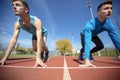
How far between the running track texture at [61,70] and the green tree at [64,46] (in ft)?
0.17

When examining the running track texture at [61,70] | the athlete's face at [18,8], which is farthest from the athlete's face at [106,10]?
the athlete's face at [18,8]

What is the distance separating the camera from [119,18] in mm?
1523

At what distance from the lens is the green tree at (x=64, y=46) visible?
4.59 ft

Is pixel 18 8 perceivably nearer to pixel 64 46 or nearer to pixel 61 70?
pixel 64 46

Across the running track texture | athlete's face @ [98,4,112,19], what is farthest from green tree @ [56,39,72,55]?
athlete's face @ [98,4,112,19]

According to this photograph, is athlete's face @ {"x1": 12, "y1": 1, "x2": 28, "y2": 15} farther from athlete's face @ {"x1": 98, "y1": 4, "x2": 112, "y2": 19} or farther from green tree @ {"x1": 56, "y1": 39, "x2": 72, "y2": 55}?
athlete's face @ {"x1": 98, "y1": 4, "x2": 112, "y2": 19}

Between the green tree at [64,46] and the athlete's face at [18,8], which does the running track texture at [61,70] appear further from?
the athlete's face at [18,8]

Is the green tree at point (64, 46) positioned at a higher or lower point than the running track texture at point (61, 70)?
higher

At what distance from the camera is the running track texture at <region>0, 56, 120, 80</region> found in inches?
53.4

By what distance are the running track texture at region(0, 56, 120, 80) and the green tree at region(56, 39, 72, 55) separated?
53 mm

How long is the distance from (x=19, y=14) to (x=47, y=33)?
254 mm

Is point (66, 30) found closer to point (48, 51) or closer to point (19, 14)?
point (48, 51)

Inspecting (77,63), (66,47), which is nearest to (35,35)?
(66,47)

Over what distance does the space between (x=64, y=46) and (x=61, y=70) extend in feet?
0.58
